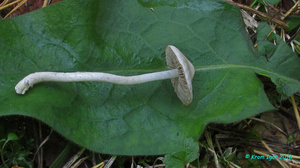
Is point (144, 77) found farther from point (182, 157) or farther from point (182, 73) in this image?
point (182, 157)

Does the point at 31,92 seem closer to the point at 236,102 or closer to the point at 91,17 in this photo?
the point at 91,17

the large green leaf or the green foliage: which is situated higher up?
the large green leaf

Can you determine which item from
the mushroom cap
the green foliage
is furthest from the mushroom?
the green foliage

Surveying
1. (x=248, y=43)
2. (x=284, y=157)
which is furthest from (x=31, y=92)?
(x=284, y=157)

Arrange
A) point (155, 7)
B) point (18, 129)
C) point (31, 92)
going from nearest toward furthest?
point (31, 92) → point (18, 129) → point (155, 7)

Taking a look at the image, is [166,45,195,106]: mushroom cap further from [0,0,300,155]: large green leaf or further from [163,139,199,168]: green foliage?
[163,139,199,168]: green foliage

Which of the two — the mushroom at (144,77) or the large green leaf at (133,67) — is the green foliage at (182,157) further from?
the mushroom at (144,77)

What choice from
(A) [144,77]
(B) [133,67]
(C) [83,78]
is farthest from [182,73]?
(C) [83,78]
